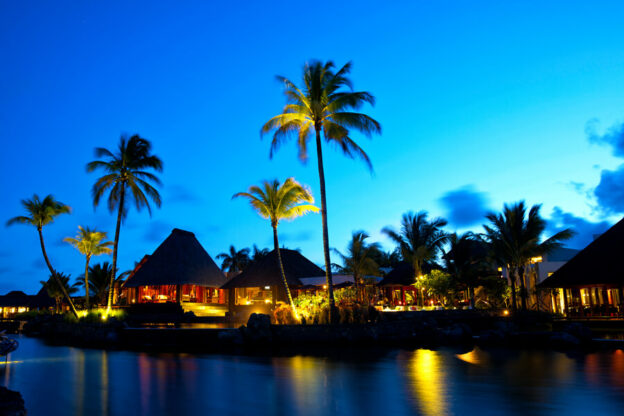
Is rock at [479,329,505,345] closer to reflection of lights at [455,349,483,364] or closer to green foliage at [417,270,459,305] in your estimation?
reflection of lights at [455,349,483,364]

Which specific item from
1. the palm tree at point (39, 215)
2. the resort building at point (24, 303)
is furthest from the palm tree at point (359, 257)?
the resort building at point (24, 303)

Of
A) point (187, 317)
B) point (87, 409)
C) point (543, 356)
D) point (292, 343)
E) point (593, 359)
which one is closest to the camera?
point (87, 409)

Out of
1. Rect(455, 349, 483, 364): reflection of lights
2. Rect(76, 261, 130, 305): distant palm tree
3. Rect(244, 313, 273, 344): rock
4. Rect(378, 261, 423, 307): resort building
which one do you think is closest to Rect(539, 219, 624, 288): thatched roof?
Rect(378, 261, 423, 307): resort building

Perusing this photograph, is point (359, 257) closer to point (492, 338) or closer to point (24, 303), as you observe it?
point (492, 338)

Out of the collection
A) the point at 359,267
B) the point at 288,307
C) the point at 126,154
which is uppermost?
the point at 126,154

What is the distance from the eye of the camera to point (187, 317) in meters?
28.5

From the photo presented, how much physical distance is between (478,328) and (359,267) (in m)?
7.02

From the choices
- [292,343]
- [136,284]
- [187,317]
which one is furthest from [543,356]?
[136,284]

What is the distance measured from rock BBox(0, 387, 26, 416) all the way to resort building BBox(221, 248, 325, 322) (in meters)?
22.5

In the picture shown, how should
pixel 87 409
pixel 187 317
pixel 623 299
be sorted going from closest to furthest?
pixel 87 409
pixel 623 299
pixel 187 317

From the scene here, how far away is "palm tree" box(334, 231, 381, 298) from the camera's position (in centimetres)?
2616

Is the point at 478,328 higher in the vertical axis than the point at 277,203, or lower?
lower

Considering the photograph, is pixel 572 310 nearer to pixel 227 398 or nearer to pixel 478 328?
pixel 478 328

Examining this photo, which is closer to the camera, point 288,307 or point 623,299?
point 288,307
